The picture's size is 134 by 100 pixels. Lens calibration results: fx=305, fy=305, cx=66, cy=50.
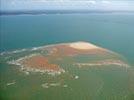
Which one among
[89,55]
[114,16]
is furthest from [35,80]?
[114,16]

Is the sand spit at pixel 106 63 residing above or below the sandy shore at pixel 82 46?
below

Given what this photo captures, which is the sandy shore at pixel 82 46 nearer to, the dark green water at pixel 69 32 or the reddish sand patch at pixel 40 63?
the dark green water at pixel 69 32

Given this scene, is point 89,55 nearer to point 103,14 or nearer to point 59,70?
point 59,70

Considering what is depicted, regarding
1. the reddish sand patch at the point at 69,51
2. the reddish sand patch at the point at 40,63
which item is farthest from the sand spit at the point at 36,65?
the reddish sand patch at the point at 69,51

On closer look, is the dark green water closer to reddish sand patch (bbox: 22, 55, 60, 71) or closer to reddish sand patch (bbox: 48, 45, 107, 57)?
reddish sand patch (bbox: 48, 45, 107, 57)

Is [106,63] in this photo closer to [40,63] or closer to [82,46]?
[82,46]
